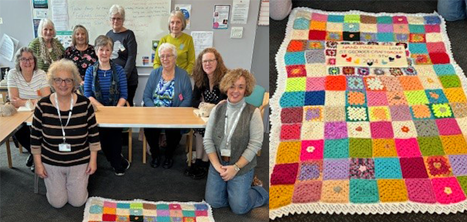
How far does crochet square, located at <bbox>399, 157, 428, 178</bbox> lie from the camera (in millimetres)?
1993

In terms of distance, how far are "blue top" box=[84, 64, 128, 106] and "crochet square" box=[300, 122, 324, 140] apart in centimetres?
72

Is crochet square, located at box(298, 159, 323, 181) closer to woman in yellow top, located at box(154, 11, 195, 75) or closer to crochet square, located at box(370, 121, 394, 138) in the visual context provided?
crochet square, located at box(370, 121, 394, 138)

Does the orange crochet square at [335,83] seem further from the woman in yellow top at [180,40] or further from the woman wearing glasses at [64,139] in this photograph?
the woman wearing glasses at [64,139]

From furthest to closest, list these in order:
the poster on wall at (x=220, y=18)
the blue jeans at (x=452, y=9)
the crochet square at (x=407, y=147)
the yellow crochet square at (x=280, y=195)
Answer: the blue jeans at (x=452, y=9)
the crochet square at (x=407, y=147)
the yellow crochet square at (x=280, y=195)
the poster on wall at (x=220, y=18)

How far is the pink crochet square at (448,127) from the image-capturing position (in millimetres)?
2100

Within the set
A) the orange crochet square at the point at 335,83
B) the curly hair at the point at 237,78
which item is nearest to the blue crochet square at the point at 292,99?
the orange crochet square at the point at 335,83

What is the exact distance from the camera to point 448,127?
2.11m

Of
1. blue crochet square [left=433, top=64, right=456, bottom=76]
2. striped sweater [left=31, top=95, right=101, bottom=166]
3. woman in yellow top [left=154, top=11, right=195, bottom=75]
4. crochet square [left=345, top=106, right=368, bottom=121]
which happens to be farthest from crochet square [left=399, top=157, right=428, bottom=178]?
striped sweater [left=31, top=95, right=101, bottom=166]

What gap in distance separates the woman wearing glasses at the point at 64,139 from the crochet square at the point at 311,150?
30.5 inches

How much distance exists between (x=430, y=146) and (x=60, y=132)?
139cm

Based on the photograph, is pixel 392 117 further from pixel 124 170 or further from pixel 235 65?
pixel 124 170

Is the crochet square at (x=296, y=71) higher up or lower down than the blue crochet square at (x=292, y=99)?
higher up

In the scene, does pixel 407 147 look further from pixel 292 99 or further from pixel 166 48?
pixel 166 48

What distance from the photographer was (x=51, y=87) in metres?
1.45
